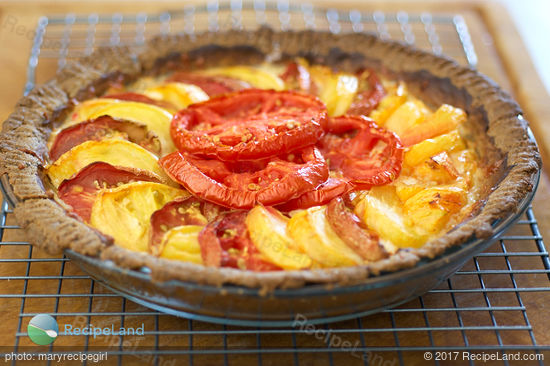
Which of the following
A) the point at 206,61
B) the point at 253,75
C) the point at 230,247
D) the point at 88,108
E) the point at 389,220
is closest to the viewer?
the point at 230,247

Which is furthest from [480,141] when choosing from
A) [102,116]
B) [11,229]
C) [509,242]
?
[11,229]

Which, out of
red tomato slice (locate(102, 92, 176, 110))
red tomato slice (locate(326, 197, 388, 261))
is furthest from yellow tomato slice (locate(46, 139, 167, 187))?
red tomato slice (locate(326, 197, 388, 261))

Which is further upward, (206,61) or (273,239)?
(206,61)

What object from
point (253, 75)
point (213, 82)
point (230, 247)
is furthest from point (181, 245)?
point (253, 75)

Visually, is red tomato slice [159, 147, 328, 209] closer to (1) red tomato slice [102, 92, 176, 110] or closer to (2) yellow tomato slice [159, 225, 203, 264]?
(2) yellow tomato slice [159, 225, 203, 264]

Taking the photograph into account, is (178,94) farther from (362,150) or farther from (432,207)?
(432,207)
